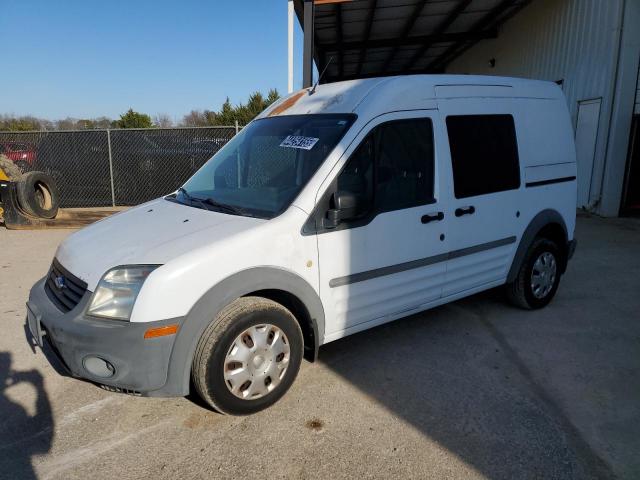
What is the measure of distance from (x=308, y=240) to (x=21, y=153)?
11.1 m

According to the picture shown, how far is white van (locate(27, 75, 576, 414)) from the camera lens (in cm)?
248

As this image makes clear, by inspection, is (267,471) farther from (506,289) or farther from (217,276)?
(506,289)

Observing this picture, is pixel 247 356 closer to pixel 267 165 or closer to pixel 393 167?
pixel 267 165

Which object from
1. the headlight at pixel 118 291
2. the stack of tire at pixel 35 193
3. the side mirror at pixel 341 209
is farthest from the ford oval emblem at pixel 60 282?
the stack of tire at pixel 35 193

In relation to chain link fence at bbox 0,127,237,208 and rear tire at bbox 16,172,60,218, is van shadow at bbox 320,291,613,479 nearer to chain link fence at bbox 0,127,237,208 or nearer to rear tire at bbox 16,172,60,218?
rear tire at bbox 16,172,60,218

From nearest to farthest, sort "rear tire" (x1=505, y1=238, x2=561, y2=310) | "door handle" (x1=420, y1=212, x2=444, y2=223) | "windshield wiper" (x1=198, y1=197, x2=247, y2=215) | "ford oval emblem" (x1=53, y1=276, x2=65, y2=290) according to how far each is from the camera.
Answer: "ford oval emblem" (x1=53, y1=276, x2=65, y2=290) < "windshield wiper" (x1=198, y1=197, x2=247, y2=215) < "door handle" (x1=420, y1=212, x2=444, y2=223) < "rear tire" (x1=505, y1=238, x2=561, y2=310)

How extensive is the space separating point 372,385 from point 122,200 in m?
9.71

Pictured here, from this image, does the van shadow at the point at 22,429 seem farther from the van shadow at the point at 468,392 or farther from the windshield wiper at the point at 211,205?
the van shadow at the point at 468,392

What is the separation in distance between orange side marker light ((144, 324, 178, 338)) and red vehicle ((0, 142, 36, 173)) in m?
10.7

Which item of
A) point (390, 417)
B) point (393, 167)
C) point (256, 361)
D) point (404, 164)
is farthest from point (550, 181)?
point (256, 361)

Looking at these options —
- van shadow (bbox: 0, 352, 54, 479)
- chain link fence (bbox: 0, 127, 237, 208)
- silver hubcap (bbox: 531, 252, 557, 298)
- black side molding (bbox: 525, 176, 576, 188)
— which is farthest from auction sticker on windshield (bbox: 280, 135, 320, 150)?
chain link fence (bbox: 0, 127, 237, 208)

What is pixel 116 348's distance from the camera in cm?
240

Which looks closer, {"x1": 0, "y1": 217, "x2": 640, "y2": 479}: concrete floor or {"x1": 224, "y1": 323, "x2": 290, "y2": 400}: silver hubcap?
{"x1": 0, "y1": 217, "x2": 640, "y2": 479}: concrete floor

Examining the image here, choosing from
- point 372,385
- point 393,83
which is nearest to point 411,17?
point 393,83
